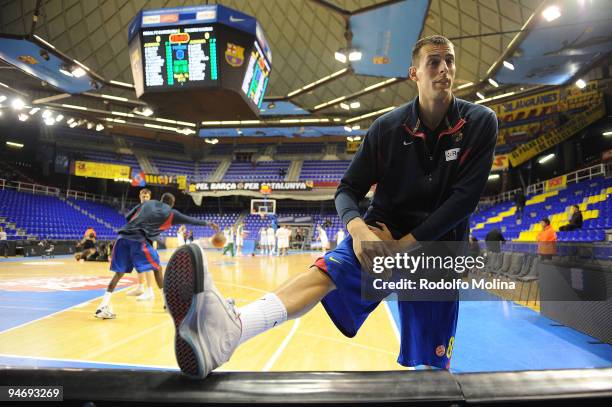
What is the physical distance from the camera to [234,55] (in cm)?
883

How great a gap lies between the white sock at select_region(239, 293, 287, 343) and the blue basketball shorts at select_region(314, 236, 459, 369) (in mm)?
251

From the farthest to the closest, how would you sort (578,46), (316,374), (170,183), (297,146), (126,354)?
(297,146) < (170,183) < (578,46) < (126,354) < (316,374)

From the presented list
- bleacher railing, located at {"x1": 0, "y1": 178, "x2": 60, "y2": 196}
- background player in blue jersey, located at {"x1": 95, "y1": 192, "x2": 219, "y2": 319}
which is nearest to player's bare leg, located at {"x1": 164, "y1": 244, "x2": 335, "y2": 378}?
background player in blue jersey, located at {"x1": 95, "y1": 192, "x2": 219, "y2": 319}

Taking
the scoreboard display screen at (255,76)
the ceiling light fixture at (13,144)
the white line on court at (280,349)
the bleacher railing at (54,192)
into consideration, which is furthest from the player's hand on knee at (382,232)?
the ceiling light fixture at (13,144)

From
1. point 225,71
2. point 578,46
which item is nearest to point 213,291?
point 225,71

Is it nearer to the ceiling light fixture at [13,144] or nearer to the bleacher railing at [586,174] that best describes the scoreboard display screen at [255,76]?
the bleacher railing at [586,174]

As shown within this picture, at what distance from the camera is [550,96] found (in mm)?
17125

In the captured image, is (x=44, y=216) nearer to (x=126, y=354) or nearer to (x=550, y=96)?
(x=126, y=354)

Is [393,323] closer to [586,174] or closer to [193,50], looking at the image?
[193,50]

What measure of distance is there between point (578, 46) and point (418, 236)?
1575cm

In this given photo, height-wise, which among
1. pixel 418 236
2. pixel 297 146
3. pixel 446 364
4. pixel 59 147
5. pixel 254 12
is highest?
pixel 254 12

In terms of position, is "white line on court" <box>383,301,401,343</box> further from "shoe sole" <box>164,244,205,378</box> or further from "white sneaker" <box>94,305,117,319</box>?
"white sneaker" <box>94,305,117,319</box>

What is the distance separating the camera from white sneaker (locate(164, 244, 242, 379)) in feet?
3.59

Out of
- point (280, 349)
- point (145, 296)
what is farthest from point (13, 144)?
point (280, 349)
